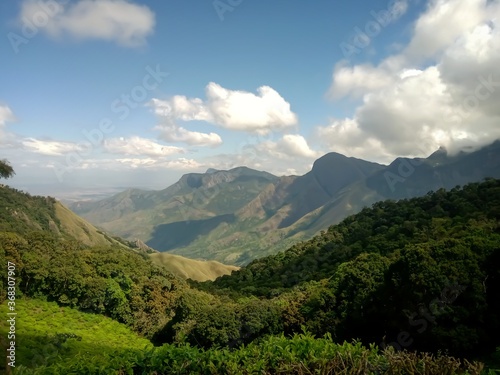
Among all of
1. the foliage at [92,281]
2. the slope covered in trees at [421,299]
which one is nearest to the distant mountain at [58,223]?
the foliage at [92,281]

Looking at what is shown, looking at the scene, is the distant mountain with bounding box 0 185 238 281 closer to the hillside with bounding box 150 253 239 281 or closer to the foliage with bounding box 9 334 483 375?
the hillside with bounding box 150 253 239 281

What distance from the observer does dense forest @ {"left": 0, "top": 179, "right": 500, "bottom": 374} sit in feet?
28.0

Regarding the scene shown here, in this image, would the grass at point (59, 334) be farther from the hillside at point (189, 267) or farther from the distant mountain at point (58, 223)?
the hillside at point (189, 267)

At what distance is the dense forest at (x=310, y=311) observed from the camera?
8.53 metres

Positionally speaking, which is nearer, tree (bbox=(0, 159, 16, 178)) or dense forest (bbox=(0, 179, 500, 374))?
dense forest (bbox=(0, 179, 500, 374))

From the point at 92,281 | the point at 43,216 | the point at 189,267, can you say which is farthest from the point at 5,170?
the point at 189,267

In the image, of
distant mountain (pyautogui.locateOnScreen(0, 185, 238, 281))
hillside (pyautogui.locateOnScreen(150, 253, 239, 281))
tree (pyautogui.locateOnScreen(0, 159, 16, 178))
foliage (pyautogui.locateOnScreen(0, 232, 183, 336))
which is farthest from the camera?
hillside (pyautogui.locateOnScreen(150, 253, 239, 281))

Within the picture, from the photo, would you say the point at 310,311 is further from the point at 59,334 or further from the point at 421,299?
the point at 59,334

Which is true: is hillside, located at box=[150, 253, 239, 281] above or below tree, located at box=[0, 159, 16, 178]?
below

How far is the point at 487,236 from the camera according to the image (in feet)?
93.8

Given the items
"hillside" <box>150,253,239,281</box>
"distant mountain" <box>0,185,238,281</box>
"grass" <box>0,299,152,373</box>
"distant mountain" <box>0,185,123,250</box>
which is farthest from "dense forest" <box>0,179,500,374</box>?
"hillside" <box>150,253,239,281</box>

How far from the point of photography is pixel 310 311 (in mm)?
33312

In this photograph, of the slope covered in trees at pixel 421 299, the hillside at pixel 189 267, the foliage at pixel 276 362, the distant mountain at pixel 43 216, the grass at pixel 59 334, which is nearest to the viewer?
the foliage at pixel 276 362

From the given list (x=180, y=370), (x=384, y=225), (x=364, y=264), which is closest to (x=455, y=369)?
(x=180, y=370)
